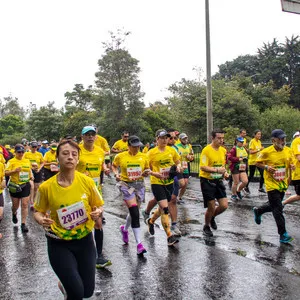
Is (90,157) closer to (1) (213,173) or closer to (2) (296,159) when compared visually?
(1) (213,173)

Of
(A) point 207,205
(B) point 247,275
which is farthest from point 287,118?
(B) point 247,275

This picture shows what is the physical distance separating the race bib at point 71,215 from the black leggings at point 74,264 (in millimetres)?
165

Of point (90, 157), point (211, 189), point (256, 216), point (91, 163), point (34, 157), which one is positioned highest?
point (90, 157)

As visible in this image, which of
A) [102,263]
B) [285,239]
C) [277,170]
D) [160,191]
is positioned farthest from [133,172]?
[285,239]

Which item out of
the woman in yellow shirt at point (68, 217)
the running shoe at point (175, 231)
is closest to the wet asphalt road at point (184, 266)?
the running shoe at point (175, 231)

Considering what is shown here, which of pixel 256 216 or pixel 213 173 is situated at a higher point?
pixel 213 173

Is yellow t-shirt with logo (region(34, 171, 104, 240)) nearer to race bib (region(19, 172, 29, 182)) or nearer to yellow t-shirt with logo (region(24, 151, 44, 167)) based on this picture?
race bib (region(19, 172, 29, 182))

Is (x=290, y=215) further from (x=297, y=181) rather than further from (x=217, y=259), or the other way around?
(x=217, y=259)

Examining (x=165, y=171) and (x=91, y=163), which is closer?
(x=91, y=163)

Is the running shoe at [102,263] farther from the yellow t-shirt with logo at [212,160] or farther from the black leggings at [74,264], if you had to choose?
the yellow t-shirt with logo at [212,160]

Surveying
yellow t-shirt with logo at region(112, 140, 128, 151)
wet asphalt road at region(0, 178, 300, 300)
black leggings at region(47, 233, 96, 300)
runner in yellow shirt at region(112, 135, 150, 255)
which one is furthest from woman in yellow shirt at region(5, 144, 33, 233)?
black leggings at region(47, 233, 96, 300)

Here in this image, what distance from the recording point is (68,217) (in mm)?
3664

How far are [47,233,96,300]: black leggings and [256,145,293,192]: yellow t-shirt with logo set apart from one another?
162 inches

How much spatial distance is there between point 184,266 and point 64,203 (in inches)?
101
